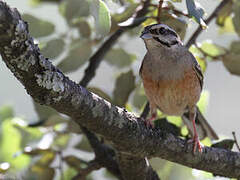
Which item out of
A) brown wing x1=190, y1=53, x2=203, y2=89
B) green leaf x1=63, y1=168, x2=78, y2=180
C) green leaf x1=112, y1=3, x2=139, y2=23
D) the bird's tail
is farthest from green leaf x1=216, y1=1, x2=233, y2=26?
green leaf x1=63, y1=168, x2=78, y2=180

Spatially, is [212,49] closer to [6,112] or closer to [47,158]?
[47,158]

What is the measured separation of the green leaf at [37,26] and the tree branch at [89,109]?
134 cm

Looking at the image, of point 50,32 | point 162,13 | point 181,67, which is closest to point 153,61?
point 181,67

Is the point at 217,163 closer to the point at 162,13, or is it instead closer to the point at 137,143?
the point at 137,143

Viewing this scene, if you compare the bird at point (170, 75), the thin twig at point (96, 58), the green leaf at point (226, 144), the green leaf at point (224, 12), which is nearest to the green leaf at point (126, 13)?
the bird at point (170, 75)

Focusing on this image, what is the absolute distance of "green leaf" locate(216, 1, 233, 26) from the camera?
457cm

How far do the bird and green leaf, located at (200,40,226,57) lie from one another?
5.1 inches

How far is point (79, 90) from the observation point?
8.93 feet

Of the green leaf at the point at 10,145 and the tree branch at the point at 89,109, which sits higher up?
the tree branch at the point at 89,109

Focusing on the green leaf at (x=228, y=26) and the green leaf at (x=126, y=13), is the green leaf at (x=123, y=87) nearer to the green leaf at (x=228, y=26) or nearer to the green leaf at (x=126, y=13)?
the green leaf at (x=126, y=13)

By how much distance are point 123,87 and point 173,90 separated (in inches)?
17.1

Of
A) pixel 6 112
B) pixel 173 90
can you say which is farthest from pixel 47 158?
pixel 173 90

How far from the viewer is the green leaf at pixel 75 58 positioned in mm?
4242

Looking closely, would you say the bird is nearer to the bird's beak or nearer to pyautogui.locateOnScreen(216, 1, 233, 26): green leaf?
the bird's beak
